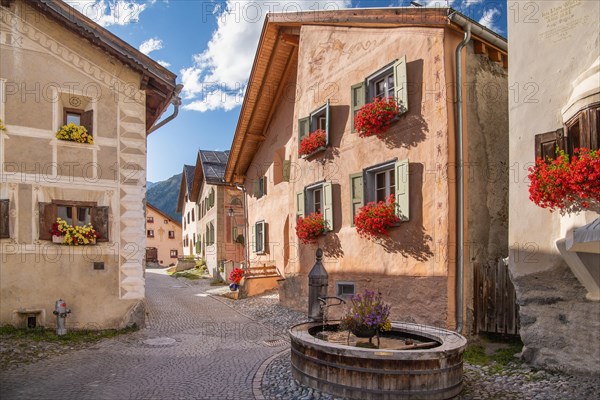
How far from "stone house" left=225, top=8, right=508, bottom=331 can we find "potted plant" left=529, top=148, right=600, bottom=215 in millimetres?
2341

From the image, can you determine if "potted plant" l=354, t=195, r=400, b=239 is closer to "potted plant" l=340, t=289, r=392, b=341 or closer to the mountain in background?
"potted plant" l=340, t=289, r=392, b=341

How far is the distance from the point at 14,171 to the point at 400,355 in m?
9.00

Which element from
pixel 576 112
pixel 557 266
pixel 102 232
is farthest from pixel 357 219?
pixel 102 232

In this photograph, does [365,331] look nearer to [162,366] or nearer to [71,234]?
[162,366]

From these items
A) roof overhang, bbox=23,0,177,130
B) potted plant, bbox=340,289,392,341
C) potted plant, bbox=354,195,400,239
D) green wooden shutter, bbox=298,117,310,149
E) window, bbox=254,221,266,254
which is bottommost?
potted plant, bbox=340,289,392,341

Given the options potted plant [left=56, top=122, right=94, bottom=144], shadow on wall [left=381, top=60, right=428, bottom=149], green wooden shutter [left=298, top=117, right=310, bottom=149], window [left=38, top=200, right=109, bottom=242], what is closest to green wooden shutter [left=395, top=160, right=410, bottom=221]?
shadow on wall [left=381, top=60, right=428, bottom=149]

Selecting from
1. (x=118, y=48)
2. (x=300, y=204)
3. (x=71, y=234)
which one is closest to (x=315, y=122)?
(x=300, y=204)

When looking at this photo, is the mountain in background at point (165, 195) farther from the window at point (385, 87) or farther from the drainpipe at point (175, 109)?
the window at point (385, 87)

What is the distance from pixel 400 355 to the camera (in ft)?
18.2

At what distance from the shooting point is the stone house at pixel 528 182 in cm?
636

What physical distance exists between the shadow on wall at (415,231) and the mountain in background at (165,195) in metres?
94.7

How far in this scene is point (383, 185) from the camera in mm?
11172

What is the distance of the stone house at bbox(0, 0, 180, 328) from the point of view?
9.96m

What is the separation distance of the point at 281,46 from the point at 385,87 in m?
5.74
